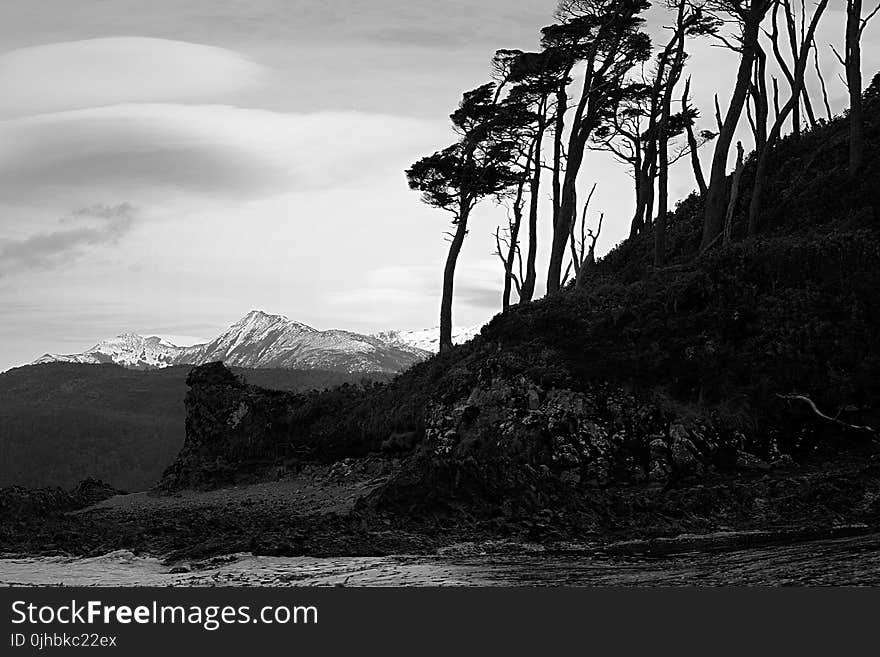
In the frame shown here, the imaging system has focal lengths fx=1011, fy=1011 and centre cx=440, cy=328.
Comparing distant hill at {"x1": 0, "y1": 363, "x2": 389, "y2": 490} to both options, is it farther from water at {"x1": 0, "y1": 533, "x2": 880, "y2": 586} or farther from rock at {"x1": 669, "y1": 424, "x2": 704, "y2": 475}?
water at {"x1": 0, "y1": 533, "x2": 880, "y2": 586}

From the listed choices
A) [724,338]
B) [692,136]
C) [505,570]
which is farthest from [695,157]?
[505,570]

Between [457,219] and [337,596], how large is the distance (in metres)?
30.0

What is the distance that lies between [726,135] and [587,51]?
7325 mm

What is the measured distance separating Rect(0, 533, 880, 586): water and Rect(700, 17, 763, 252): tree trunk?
18966mm

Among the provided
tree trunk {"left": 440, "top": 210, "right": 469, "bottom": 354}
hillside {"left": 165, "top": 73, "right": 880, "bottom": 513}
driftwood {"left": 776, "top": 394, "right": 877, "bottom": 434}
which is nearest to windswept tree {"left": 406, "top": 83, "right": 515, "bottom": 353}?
tree trunk {"left": 440, "top": 210, "right": 469, "bottom": 354}

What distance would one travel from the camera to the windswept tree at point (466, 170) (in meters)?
38.8

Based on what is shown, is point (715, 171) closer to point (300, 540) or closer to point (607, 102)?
point (607, 102)

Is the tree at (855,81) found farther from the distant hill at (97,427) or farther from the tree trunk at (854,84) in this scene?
the distant hill at (97,427)

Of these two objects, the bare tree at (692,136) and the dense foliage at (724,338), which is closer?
the dense foliage at (724,338)

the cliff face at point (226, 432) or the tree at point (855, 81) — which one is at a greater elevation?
the tree at point (855, 81)

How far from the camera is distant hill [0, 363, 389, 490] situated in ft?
276

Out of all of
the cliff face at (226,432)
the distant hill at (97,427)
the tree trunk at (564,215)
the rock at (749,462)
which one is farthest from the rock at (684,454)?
the distant hill at (97,427)

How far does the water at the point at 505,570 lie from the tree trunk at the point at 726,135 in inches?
747

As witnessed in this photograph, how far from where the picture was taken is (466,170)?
38812 millimetres
